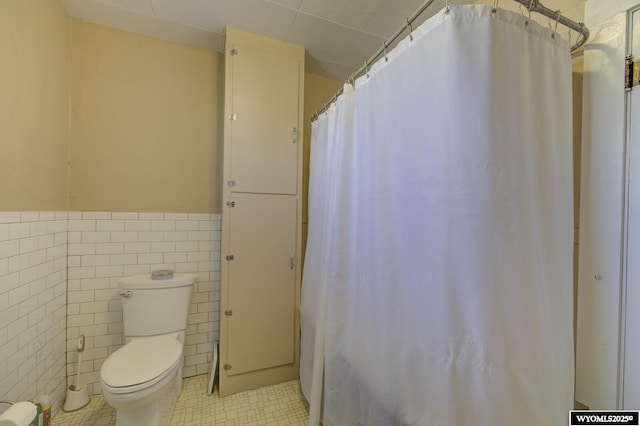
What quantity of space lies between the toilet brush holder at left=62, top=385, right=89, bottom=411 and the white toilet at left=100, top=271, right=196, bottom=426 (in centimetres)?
39

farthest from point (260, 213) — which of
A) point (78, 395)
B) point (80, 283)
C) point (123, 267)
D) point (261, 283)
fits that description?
point (78, 395)

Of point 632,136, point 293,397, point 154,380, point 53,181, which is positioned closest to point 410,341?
point 632,136

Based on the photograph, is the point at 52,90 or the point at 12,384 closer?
the point at 12,384

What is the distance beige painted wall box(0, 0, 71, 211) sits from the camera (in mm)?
1159

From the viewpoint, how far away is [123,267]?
1777 mm

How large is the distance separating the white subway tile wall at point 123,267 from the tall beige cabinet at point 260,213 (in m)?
0.28

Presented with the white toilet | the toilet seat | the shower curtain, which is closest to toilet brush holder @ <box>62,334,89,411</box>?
the white toilet

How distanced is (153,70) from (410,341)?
2254 millimetres

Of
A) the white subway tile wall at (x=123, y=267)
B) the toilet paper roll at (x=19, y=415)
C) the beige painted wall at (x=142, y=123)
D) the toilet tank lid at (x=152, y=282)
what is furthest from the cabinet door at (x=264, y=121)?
the toilet paper roll at (x=19, y=415)

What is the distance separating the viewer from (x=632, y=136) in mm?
811

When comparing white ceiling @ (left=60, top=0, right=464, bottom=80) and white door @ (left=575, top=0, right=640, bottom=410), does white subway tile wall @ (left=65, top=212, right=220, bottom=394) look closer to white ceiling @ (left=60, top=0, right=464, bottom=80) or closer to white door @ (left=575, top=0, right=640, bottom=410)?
white ceiling @ (left=60, top=0, right=464, bottom=80)

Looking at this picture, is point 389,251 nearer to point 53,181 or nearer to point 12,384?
point 12,384

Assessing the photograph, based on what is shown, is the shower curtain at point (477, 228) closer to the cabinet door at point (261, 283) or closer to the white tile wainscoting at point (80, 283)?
the cabinet door at point (261, 283)

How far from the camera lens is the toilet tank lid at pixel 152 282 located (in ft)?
5.35
